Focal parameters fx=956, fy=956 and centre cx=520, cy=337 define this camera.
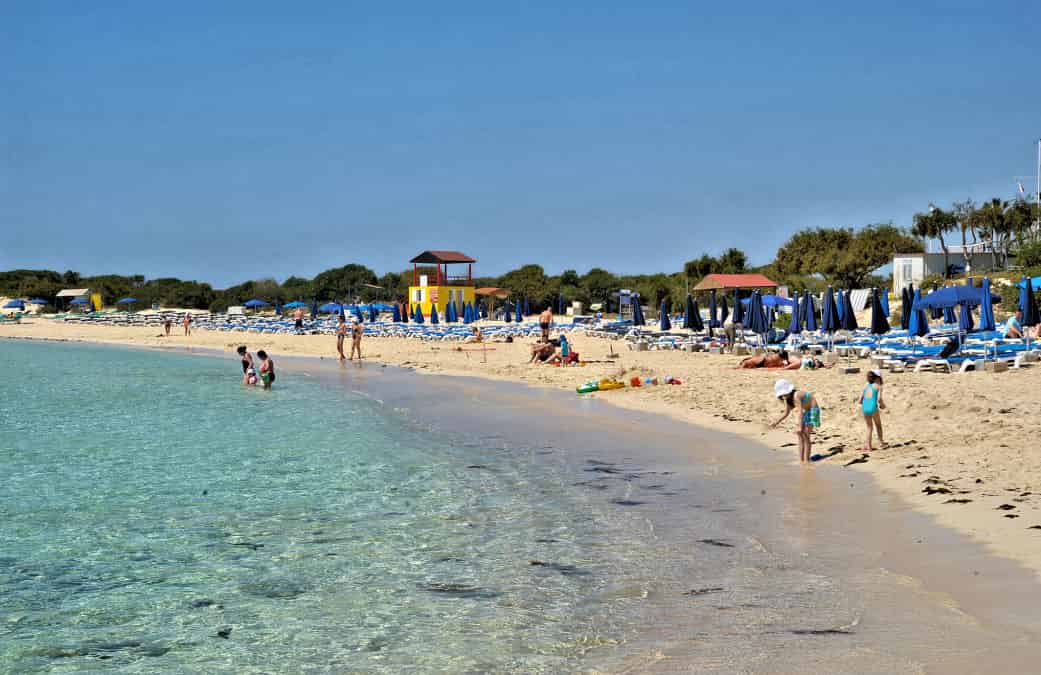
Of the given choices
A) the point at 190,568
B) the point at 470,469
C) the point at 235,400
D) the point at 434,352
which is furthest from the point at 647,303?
the point at 190,568

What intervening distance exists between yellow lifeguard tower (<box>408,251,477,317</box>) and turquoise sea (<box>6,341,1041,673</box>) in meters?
45.2

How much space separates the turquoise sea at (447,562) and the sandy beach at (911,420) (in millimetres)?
933

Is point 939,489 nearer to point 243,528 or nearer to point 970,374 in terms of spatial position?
point 243,528

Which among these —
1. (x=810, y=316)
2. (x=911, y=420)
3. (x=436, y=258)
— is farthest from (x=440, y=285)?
(x=911, y=420)

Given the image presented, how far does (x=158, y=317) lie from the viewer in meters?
75.2

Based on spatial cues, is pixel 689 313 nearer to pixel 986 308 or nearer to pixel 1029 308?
pixel 986 308

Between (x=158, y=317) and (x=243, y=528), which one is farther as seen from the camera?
(x=158, y=317)

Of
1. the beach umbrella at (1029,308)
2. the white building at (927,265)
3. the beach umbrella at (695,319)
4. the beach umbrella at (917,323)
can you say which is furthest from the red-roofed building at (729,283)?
the white building at (927,265)

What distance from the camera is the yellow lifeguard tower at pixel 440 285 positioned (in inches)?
2402

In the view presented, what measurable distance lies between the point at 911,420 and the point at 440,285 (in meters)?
49.1

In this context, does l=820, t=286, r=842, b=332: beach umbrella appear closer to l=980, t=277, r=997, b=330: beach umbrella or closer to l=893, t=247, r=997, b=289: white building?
l=980, t=277, r=997, b=330: beach umbrella

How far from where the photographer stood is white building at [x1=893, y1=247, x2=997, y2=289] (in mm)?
49562

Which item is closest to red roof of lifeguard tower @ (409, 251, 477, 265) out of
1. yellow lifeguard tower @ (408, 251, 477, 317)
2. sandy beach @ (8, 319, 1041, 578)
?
yellow lifeguard tower @ (408, 251, 477, 317)

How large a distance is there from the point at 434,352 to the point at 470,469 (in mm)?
25650
